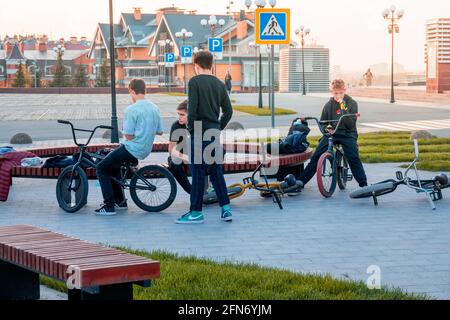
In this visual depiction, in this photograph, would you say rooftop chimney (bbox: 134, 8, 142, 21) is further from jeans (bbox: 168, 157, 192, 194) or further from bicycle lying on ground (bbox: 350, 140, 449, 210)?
bicycle lying on ground (bbox: 350, 140, 449, 210)

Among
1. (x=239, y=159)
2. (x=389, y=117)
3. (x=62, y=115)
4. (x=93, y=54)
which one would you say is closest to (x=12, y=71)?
(x=93, y=54)

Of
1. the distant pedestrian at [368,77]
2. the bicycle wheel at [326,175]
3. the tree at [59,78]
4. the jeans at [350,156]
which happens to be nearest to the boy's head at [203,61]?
the bicycle wheel at [326,175]

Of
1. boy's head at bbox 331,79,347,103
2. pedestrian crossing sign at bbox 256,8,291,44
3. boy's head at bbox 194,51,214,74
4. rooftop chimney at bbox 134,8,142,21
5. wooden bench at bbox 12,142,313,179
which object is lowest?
wooden bench at bbox 12,142,313,179

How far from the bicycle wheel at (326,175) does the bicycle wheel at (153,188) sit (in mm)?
1993

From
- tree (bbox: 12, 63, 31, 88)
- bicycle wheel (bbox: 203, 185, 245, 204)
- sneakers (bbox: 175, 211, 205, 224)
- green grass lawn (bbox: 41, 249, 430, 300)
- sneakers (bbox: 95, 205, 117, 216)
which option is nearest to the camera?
green grass lawn (bbox: 41, 249, 430, 300)

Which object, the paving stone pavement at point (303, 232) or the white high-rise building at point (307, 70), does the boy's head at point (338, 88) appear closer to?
the paving stone pavement at point (303, 232)

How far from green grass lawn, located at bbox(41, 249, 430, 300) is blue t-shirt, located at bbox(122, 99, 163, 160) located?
128 inches

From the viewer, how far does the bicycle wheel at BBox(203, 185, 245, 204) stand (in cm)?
1066

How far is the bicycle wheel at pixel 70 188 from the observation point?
33.7 feet

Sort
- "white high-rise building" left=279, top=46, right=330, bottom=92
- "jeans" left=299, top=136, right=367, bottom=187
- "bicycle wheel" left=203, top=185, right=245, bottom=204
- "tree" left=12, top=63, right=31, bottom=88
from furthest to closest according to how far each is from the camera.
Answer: "tree" left=12, top=63, right=31, bottom=88 < "white high-rise building" left=279, top=46, right=330, bottom=92 < "jeans" left=299, top=136, right=367, bottom=187 < "bicycle wheel" left=203, top=185, right=245, bottom=204

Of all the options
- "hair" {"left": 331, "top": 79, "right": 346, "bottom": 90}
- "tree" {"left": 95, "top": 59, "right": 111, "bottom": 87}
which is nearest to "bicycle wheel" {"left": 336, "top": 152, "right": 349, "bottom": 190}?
"hair" {"left": 331, "top": 79, "right": 346, "bottom": 90}

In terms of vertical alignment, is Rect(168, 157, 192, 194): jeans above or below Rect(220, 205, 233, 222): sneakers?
above
